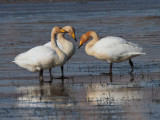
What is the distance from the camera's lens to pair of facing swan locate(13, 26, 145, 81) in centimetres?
1162

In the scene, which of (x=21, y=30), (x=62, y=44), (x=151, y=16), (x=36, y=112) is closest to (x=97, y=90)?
(x=36, y=112)

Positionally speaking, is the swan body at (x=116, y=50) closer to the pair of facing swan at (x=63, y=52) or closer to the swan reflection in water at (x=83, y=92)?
the pair of facing swan at (x=63, y=52)

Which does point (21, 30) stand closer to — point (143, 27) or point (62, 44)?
point (143, 27)

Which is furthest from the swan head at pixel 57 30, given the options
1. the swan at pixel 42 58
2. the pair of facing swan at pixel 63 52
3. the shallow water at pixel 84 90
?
the shallow water at pixel 84 90

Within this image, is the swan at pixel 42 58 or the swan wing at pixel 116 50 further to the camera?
the swan wing at pixel 116 50

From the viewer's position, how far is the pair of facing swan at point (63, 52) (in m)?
11.6

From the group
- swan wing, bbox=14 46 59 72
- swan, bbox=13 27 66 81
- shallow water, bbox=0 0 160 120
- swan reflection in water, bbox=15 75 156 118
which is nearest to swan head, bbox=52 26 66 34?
swan, bbox=13 27 66 81

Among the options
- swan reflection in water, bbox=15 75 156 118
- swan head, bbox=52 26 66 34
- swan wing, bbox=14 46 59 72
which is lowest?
swan reflection in water, bbox=15 75 156 118

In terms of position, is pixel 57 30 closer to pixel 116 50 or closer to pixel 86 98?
pixel 116 50

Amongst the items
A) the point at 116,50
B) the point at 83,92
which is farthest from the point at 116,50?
the point at 83,92

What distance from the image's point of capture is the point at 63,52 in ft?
39.0

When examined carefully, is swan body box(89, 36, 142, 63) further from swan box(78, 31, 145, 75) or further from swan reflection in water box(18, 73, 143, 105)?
swan reflection in water box(18, 73, 143, 105)

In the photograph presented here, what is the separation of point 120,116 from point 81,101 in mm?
1446

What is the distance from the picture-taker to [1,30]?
85.9 ft
